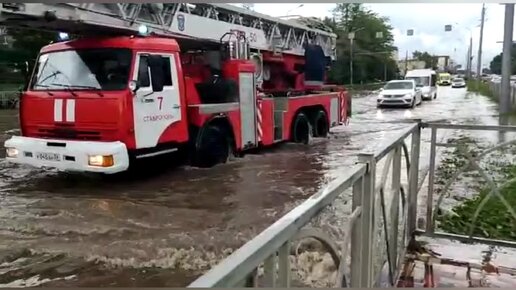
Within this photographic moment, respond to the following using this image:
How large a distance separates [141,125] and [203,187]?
1.10 meters

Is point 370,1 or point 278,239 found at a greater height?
point 370,1

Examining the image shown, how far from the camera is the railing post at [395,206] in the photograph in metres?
3.05

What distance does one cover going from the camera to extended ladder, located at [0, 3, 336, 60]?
5883 mm

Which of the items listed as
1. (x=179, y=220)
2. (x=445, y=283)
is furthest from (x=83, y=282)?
(x=445, y=283)

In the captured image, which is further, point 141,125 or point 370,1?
point 141,125

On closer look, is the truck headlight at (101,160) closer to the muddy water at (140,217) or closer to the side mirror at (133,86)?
the muddy water at (140,217)

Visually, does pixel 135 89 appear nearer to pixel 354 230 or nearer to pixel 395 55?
pixel 354 230

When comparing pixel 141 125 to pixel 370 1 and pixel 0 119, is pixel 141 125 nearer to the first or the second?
pixel 370 1

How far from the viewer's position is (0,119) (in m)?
17.3

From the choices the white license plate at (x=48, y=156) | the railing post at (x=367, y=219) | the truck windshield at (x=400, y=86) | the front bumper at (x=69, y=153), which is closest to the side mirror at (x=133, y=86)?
the front bumper at (x=69, y=153)

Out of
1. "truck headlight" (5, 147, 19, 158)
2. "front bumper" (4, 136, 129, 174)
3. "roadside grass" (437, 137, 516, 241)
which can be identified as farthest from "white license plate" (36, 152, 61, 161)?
"roadside grass" (437, 137, 516, 241)

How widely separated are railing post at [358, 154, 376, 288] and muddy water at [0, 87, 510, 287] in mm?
441

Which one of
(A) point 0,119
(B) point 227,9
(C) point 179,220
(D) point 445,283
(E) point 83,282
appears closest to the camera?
(D) point 445,283

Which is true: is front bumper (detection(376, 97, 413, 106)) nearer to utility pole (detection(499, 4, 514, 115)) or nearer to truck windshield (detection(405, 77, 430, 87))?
utility pole (detection(499, 4, 514, 115))
